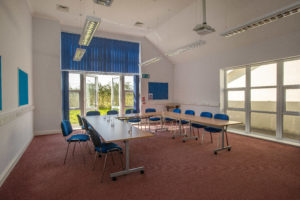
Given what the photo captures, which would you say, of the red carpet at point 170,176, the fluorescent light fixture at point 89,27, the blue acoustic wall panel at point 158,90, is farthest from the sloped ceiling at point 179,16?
the red carpet at point 170,176

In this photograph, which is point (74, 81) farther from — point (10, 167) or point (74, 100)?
point (10, 167)

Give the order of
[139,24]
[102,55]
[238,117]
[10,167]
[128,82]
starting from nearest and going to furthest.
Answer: [10,167], [238,117], [139,24], [102,55], [128,82]

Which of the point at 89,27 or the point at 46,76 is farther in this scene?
the point at 46,76

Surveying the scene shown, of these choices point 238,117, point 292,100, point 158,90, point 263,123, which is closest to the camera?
point 292,100

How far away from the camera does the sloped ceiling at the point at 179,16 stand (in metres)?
4.56

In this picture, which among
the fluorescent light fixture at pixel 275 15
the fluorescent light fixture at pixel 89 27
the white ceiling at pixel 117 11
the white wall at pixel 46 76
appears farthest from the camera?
the white wall at pixel 46 76

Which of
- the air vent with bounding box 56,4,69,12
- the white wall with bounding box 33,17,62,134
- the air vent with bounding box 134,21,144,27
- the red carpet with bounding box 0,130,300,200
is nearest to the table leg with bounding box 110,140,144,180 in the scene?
the red carpet with bounding box 0,130,300,200

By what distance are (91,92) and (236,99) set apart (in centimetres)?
594

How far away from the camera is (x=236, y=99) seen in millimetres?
6301

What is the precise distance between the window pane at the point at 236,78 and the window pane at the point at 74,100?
620 centimetres

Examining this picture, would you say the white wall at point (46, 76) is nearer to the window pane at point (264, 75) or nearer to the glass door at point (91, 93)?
the glass door at point (91, 93)

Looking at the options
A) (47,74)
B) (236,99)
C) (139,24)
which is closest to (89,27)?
(139,24)

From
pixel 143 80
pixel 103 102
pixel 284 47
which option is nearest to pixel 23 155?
pixel 103 102

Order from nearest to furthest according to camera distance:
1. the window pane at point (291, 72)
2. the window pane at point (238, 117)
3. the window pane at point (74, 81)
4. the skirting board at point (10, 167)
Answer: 1. the skirting board at point (10, 167)
2. the window pane at point (291, 72)
3. the window pane at point (238, 117)
4. the window pane at point (74, 81)
